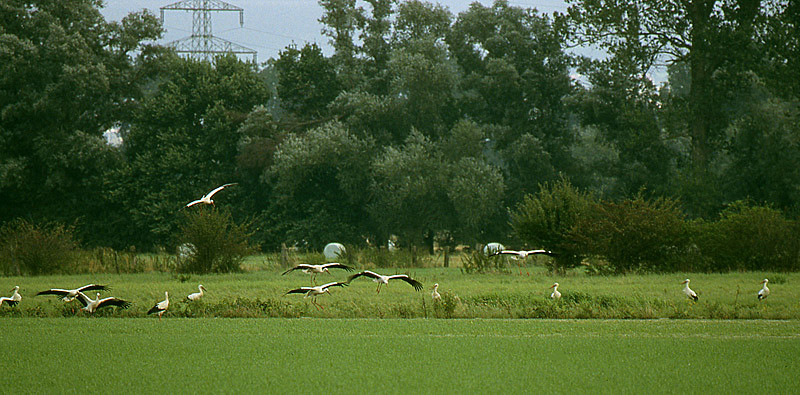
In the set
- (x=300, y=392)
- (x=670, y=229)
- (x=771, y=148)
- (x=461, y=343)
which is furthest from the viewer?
(x=771, y=148)

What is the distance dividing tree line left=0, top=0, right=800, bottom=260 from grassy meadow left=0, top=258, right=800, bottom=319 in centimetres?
1978

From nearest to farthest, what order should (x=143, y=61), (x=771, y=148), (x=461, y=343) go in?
(x=461, y=343), (x=771, y=148), (x=143, y=61)

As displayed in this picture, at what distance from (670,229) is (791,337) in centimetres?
1413

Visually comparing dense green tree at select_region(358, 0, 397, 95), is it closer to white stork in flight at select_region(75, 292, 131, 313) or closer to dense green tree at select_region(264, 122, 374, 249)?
dense green tree at select_region(264, 122, 374, 249)

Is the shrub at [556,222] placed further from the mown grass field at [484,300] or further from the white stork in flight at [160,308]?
the white stork in flight at [160,308]

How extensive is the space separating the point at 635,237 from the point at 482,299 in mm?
10065

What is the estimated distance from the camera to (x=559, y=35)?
157 feet

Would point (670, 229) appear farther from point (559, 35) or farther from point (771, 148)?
point (559, 35)

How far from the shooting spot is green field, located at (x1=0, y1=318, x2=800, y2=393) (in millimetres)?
10469

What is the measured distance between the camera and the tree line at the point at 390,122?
43406 mm

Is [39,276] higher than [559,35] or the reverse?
the reverse

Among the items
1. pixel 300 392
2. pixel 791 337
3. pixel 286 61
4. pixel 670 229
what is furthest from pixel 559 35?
pixel 300 392

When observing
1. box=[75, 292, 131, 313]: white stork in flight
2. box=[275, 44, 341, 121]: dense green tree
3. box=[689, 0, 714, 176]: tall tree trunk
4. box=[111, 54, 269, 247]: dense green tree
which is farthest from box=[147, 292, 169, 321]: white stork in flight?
box=[275, 44, 341, 121]: dense green tree

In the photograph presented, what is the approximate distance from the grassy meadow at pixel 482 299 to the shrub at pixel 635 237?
2.46m
